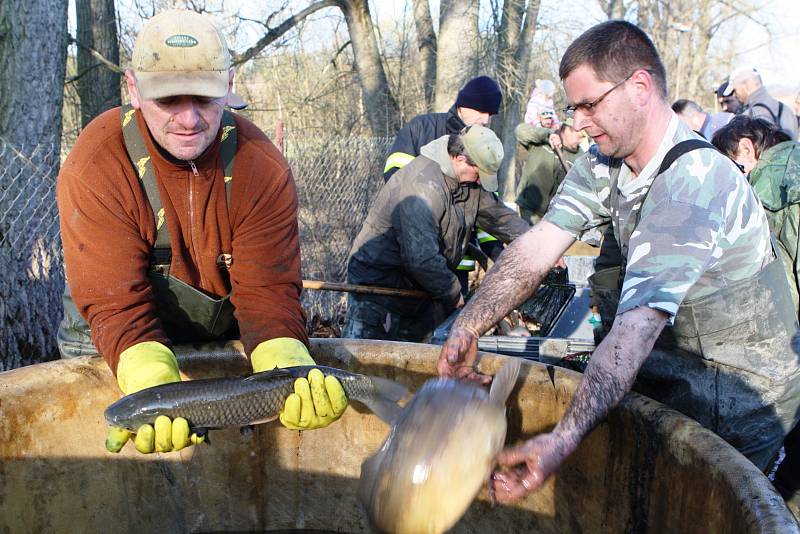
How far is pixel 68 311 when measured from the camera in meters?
3.42

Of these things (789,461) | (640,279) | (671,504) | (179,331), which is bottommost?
(789,461)

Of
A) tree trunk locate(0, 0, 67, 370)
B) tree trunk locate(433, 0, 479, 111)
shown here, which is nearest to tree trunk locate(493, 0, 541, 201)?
tree trunk locate(433, 0, 479, 111)

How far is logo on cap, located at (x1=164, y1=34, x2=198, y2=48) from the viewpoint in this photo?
2.53 m

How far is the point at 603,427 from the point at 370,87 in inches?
420

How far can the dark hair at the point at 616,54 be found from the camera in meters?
2.52

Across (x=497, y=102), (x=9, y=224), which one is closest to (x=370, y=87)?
(x=497, y=102)

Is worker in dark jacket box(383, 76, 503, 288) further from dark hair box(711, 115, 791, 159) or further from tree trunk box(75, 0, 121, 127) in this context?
tree trunk box(75, 0, 121, 127)

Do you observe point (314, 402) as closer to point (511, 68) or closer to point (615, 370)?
point (615, 370)

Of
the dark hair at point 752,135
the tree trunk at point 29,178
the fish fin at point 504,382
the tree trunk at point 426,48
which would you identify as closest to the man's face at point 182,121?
the fish fin at point 504,382

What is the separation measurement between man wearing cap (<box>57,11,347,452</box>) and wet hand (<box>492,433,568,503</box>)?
0.68m

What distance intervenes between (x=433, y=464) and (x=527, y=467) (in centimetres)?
29

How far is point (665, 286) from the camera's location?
2.24 m

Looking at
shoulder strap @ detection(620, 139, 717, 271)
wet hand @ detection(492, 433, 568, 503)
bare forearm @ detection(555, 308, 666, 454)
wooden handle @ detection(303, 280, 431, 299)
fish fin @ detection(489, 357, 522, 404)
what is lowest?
wooden handle @ detection(303, 280, 431, 299)

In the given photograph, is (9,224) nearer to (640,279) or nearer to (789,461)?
(640,279)
